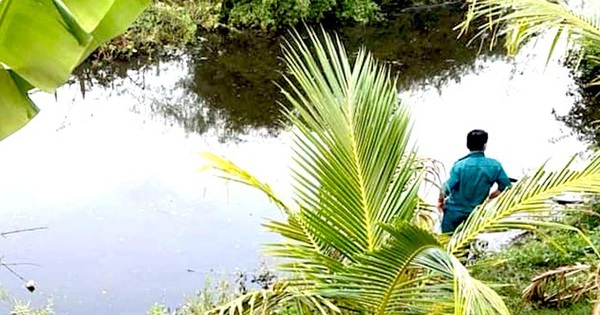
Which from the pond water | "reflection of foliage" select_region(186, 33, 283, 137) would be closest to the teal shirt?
the pond water

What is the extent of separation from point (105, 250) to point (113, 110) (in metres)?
4.91

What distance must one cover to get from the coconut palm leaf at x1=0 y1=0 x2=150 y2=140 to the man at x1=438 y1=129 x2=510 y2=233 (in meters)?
2.76

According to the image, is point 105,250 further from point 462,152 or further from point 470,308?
point 470,308

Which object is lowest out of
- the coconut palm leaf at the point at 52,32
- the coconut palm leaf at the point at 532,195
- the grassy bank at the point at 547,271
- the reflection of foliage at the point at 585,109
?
the grassy bank at the point at 547,271

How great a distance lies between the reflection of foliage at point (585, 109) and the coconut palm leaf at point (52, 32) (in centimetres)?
817

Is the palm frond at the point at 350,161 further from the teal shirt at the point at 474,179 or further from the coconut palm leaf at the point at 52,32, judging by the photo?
the teal shirt at the point at 474,179

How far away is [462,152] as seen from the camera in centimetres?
896

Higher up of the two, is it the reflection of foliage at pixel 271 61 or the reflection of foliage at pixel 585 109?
the reflection of foliage at pixel 271 61

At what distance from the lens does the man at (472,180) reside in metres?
4.07

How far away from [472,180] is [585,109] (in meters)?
7.51

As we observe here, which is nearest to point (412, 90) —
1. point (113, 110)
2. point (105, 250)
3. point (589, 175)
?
point (113, 110)

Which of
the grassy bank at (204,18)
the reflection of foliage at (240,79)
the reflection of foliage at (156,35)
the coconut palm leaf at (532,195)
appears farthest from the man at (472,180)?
the reflection of foliage at (156,35)

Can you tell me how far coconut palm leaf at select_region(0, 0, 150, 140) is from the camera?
4.91 ft

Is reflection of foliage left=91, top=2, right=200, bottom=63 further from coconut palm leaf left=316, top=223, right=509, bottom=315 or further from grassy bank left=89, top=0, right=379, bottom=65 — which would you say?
coconut palm leaf left=316, top=223, right=509, bottom=315
